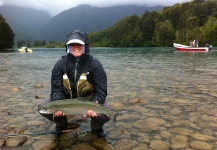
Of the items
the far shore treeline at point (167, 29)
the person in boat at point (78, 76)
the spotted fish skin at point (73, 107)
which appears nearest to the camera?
the spotted fish skin at point (73, 107)

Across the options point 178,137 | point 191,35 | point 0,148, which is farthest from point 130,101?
point 191,35

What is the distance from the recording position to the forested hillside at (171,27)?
127250mm

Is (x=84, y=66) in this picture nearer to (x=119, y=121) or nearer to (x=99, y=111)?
(x=99, y=111)

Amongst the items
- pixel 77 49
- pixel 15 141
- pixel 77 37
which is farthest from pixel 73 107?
pixel 15 141

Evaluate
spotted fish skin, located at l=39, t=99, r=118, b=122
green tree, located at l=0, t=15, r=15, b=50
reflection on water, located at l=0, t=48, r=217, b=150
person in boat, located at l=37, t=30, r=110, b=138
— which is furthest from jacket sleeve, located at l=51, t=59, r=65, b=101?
green tree, located at l=0, t=15, r=15, b=50

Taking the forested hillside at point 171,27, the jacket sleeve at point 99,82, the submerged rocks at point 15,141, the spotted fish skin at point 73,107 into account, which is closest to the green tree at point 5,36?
the forested hillside at point 171,27

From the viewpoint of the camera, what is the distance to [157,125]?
6750 mm

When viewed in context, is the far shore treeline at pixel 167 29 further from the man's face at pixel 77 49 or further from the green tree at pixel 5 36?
the man's face at pixel 77 49

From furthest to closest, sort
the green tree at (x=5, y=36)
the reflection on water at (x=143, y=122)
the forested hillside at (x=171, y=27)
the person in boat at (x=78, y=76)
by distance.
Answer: the forested hillside at (x=171, y=27), the green tree at (x=5, y=36), the person in boat at (x=78, y=76), the reflection on water at (x=143, y=122)

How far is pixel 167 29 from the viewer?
142000 mm

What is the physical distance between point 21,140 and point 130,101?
4630 millimetres

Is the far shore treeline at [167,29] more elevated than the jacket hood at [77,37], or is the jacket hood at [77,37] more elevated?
the far shore treeline at [167,29]

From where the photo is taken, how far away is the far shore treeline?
373 feet

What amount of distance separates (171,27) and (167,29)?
7.46 m
